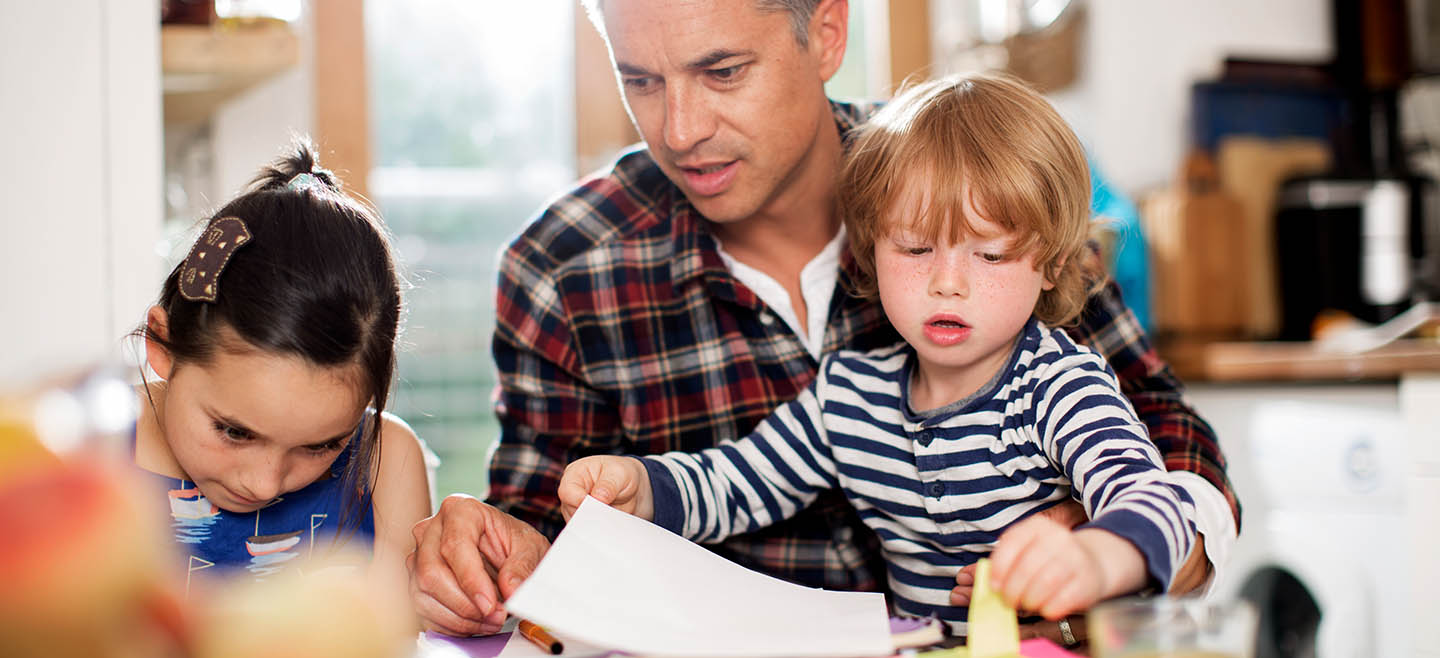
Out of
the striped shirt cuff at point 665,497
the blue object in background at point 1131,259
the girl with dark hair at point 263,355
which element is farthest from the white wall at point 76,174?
Result: the blue object in background at point 1131,259

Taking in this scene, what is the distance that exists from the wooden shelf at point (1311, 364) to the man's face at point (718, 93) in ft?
3.60

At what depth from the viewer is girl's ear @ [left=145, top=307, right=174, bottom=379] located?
2.93 ft

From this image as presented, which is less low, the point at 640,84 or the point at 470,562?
the point at 640,84

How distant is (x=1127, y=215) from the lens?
8.15 ft

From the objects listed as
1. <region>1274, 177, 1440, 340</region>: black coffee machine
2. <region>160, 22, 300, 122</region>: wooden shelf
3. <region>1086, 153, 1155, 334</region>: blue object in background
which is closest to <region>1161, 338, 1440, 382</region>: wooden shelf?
<region>1086, 153, 1155, 334</region>: blue object in background

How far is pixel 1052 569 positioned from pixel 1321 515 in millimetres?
1651

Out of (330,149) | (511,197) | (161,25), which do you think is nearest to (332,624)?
(161,25)

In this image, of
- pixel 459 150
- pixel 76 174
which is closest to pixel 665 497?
pixel 76 174

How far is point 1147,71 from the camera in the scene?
2.83 meters

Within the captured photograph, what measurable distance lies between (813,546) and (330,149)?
5.67 ft

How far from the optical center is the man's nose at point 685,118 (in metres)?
1.13

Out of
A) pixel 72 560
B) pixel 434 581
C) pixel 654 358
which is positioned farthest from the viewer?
pixel 654 358

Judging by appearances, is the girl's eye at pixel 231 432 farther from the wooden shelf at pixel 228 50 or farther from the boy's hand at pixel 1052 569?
the wooden shelf at pixel 228 50

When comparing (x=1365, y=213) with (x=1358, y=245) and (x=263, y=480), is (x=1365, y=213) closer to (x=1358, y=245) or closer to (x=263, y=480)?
(x=1358, y=245)
